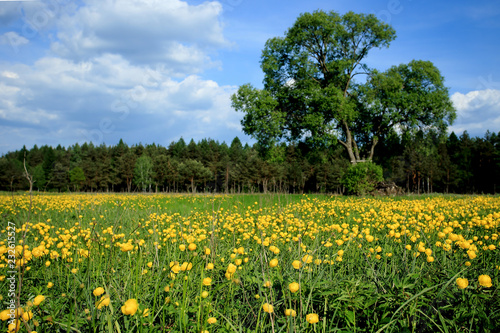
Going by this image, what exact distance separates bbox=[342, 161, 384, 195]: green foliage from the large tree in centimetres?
306

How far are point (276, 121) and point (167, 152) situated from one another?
5801cm

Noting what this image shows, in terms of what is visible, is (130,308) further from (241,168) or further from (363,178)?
(241,168)

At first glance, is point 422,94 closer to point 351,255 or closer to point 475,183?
point 351,255

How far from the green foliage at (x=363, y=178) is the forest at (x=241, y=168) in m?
10.7

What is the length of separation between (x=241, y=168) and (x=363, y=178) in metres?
39.9

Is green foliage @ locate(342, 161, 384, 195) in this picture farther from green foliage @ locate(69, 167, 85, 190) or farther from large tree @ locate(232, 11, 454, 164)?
green foliage @ locate(69, 167, 85, 190)

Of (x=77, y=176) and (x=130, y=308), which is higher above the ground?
(x=77, y=176)

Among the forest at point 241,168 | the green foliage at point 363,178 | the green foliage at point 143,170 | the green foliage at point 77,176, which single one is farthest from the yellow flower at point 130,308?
the green foliage at point 77,176

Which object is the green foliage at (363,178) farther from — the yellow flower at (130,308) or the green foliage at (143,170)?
the green foliage at (143,170)

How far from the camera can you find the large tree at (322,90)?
719 inches

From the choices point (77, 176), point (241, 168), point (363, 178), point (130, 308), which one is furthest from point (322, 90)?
point (77, 176)

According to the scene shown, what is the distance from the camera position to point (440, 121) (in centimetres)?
1908

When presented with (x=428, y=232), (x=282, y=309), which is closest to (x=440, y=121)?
(x=428, y=232)

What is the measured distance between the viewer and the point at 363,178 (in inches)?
610
